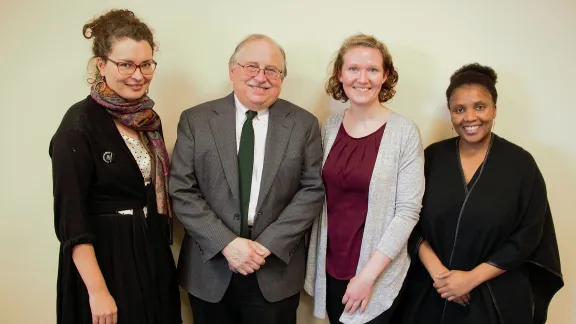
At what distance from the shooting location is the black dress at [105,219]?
142 cm

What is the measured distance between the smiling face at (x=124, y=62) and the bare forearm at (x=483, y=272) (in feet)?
4.92

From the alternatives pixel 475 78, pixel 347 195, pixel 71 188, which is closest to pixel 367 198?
pixel 347 195

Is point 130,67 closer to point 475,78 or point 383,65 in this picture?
point 383,65

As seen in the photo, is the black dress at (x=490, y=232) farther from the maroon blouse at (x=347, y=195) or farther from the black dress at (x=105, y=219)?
the black dress at (x=105, y=219)

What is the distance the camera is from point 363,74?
5.57 ft

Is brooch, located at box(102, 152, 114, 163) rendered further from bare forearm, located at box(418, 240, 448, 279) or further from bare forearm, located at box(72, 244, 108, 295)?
bare forearm, located at box(418, 240, 448, 279)

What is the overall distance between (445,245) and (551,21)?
1258 mm

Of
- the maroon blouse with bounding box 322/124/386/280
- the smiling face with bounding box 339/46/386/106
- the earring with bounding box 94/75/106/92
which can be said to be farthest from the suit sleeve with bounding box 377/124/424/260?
the earring with bounding box 94/75/106/92

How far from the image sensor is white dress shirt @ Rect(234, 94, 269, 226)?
5.57ft

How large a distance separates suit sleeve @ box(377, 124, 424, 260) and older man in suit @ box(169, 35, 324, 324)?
0.31 metres

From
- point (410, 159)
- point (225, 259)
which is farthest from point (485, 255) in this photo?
point (225, 259)

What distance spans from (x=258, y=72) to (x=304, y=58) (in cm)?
53

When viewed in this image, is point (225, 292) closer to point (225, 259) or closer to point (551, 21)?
point (225, 259)

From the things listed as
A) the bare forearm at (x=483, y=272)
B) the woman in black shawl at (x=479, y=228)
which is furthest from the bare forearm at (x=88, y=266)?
the bare forearm at (x=483, y=272)
